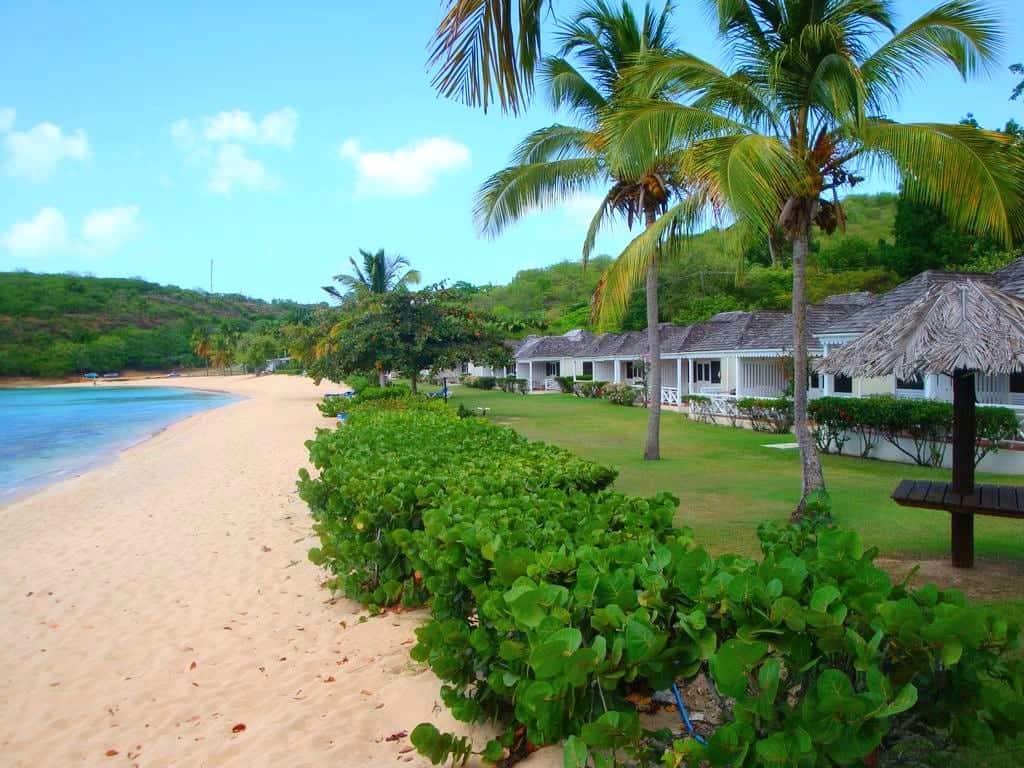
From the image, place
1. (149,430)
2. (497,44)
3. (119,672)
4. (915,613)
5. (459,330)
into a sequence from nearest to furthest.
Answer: (915,613) < (497,44) < (119,672) < (459,330) < (149,430)

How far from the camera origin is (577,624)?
2451mm

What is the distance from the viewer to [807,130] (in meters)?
8.98

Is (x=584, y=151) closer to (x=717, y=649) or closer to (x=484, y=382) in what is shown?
(x=717, y=649)

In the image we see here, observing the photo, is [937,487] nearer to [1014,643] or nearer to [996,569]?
[996,569]

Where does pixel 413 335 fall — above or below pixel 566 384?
above

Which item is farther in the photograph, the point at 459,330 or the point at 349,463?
the point at 459,330

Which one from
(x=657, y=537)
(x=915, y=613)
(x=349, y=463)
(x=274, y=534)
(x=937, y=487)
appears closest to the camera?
(x=915, y=613)

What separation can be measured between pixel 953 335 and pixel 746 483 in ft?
17.6

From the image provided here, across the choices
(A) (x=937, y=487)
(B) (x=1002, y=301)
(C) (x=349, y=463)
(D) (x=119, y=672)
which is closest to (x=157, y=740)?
(D) (x=119, y=672)

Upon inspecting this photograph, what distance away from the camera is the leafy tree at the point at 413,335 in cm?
2388

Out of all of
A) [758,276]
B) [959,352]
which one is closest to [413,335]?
[959,352]

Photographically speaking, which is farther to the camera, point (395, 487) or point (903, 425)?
point (903, 425)

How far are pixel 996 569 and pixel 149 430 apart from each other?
3319 centimetres

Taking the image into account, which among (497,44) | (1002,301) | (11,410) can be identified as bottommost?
(11,410)
